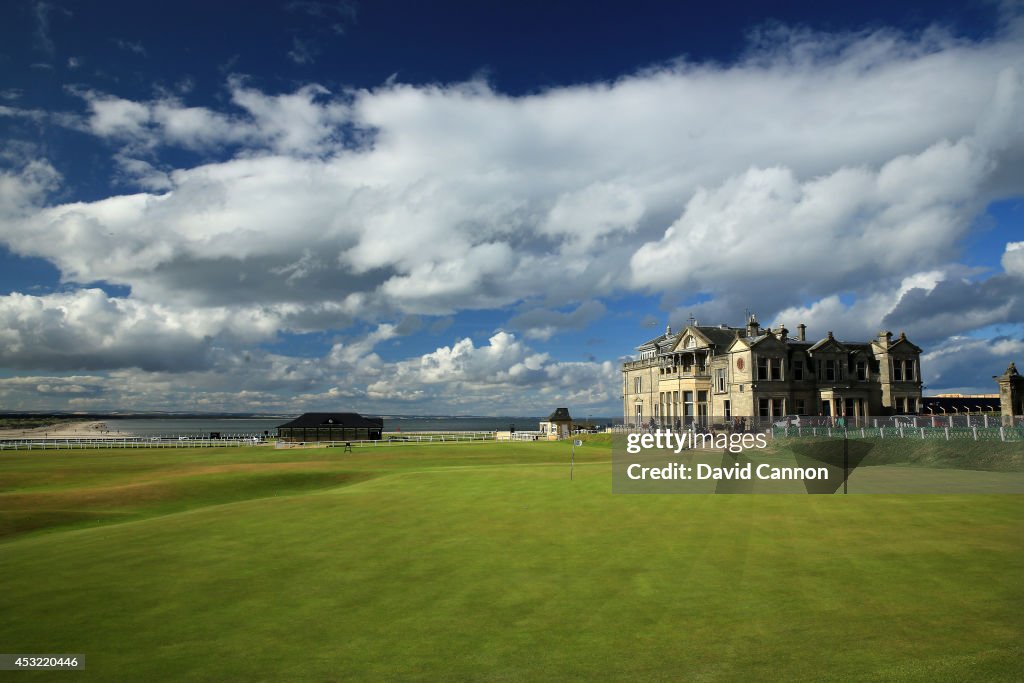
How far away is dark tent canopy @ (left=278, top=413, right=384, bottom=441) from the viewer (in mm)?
90312

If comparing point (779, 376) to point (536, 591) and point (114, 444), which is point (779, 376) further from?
point (114, 444)

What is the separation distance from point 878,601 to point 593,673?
655 cm

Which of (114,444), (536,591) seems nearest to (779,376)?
(536,591)

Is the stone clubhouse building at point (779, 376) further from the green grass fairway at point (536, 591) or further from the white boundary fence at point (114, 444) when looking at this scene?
the white boundary fence at point (114, 444)

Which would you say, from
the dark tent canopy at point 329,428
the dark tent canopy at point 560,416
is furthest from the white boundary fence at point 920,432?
the dark tent canopy at point 329,428

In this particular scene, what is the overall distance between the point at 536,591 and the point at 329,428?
82.3 metres

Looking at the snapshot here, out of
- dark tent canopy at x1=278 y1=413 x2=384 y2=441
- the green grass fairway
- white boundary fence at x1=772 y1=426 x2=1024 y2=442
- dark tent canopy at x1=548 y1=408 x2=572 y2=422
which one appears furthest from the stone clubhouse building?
dark tent canopy at x1=278 y1=413 x2=384 y2=441

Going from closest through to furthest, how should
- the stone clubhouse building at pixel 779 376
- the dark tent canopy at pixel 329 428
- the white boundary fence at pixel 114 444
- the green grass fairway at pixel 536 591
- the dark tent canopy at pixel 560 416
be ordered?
the green grass fairway at pixel 536 591 < the stone clubhouse building at pixel 779 376 < the white boundary fence at pixel 114 444 < the dark tent canopy at pixel 329 428 < the dark tent canopy at pixel 560 416

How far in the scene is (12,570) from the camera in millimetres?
16547

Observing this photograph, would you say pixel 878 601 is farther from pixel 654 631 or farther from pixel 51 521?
pixel 51 521

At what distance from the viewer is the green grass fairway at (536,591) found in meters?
10.4

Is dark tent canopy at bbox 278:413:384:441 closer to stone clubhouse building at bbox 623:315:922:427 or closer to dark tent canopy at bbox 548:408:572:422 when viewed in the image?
dark tent canopy at bbox 548:408:572:422

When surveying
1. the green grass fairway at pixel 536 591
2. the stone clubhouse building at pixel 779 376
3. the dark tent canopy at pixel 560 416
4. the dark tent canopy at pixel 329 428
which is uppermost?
the stone clubhouse building at pixel 779 376

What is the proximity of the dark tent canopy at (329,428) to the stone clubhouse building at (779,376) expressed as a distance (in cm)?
4330
